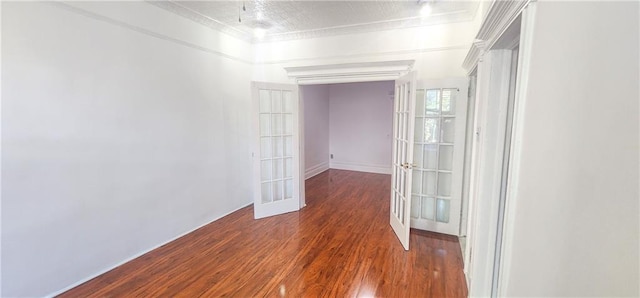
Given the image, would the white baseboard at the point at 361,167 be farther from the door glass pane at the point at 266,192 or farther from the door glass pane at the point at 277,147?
the door glass pane at the point at 266,192

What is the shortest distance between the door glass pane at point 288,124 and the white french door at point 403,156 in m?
1.57

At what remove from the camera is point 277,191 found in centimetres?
423

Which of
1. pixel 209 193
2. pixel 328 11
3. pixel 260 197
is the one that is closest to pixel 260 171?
pixel 260 197

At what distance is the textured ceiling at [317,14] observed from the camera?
3023 mm

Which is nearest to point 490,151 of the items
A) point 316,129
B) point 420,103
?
point 420,103

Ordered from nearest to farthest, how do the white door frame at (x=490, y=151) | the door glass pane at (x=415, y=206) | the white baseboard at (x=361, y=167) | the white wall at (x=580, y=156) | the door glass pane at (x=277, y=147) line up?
the white wall at (x=580, y=156), the white door frame at (x=490, y=151), the door glass pane at (x=415, y=206), the door glass pane at (x=277, y=147), the white baseboard at (x=361, y=167)

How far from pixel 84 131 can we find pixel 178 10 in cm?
168

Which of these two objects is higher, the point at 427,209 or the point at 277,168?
the point at 277,168

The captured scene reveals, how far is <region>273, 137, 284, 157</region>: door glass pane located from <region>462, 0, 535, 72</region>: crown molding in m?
2.80

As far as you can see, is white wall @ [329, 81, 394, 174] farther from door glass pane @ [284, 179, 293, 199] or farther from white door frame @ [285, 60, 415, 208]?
door glass pane @ [284, 179, 293, 199]

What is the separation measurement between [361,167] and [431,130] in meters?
3.88

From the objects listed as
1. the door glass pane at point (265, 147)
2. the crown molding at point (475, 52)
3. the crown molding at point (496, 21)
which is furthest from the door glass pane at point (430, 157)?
the door glass pane at point (265, 147)

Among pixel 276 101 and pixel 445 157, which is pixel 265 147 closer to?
pixel 276 101

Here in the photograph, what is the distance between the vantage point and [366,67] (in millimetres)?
3748
